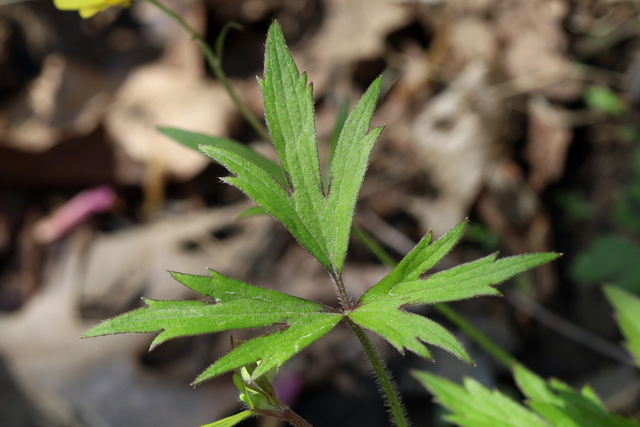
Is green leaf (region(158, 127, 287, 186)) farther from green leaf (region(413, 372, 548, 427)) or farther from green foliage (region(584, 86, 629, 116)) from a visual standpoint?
green foliage (region(584, 86, 629, 116))

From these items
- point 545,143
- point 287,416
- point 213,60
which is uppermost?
point 213,60

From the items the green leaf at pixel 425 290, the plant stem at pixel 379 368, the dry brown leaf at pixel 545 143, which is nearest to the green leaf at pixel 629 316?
the green leaf at pixel 425 290

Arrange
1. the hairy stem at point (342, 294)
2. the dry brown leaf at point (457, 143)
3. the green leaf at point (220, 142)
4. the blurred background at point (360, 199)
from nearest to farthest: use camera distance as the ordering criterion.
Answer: the hairy stem at point (342, 294) < the green leaf at point (220, 142) < the blurred background at point (360, 199) < the dry brown leaf at point (457, 143)

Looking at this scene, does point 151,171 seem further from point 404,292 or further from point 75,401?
point 404,292

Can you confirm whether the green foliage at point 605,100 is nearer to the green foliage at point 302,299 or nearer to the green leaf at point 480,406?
the green leaf at point 480,406

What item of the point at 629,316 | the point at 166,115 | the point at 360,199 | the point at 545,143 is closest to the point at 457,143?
Result: the point at 545,143

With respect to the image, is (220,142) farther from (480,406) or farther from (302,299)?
(480,406)
